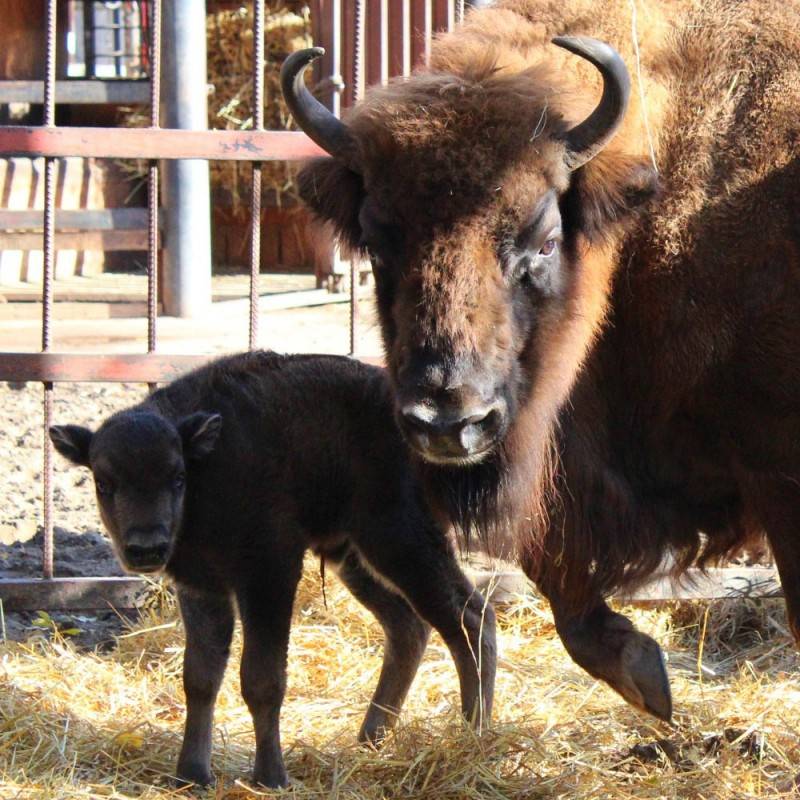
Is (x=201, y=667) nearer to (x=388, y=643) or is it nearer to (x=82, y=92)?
(x=388, y=643)

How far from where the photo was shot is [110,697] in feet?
19.3

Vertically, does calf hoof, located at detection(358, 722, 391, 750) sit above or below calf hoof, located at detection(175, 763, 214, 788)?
below

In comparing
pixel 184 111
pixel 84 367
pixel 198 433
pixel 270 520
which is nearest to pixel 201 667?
pixel 270 520

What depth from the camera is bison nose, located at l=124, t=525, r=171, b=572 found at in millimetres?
4879

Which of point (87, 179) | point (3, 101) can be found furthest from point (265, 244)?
point (3, 101)

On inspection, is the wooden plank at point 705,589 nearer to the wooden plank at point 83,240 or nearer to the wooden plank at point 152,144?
the wooden plank at point 152,144

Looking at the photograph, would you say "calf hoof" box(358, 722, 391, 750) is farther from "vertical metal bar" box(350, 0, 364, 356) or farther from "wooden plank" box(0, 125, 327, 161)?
"wooden plank" box(0, 125, 327, 161)

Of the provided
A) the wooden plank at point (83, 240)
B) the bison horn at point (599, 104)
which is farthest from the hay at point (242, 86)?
the bison horn at point (599, 104)

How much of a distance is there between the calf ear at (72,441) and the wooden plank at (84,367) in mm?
1245

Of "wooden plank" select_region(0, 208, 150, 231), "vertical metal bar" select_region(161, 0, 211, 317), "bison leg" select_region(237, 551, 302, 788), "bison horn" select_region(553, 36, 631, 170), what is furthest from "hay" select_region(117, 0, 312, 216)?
"bison horn" select_region(553, 36, 631, 170)

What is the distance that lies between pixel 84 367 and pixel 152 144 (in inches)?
44.3

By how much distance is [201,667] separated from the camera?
16.7 ft

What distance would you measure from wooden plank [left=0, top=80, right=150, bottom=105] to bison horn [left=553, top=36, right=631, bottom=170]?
10.0 m

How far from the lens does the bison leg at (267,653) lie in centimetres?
489
